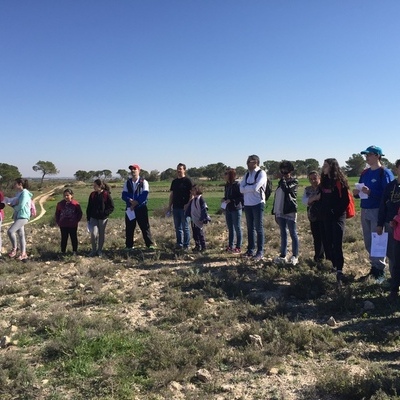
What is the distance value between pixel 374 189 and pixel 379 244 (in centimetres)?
96

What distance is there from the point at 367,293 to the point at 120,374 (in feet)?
12.7

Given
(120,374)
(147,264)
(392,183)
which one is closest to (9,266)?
(147,264)

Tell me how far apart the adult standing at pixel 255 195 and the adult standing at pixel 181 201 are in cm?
158

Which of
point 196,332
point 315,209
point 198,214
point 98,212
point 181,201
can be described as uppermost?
point 181,201

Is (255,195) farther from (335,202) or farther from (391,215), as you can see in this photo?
(391,215)

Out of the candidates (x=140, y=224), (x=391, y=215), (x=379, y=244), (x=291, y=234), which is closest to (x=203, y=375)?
(x=379, y=244)

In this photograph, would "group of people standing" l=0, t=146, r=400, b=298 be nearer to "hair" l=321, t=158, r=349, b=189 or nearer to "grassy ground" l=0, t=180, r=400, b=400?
A: "hair" l=321, t=158, r=349, b=189

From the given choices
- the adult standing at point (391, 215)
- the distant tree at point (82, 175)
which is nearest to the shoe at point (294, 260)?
the adult standing at point (391, 215)

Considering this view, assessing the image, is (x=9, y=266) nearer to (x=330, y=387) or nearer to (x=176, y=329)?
Answer: (x=176, y=329)

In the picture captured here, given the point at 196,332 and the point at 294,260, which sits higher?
the point at 294,260

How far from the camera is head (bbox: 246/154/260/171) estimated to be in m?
8.03

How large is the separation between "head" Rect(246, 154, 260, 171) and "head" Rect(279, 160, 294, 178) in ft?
2.22

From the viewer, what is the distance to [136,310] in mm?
5605

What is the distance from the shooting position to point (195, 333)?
15.5ft
